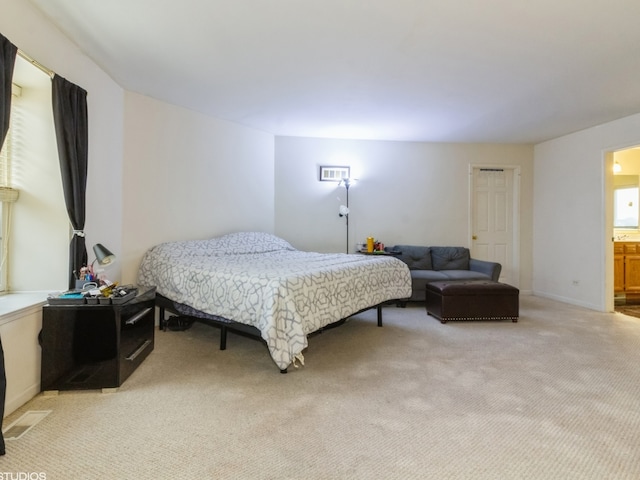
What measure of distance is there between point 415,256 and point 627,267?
3162mm

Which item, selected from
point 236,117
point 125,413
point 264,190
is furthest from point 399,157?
point 125,413

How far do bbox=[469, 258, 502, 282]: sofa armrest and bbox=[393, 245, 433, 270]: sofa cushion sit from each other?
65cm

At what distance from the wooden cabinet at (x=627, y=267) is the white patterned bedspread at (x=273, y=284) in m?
3.64

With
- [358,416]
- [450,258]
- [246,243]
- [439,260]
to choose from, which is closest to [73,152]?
[246,243]

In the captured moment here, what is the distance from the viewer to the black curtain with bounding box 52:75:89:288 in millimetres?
2279

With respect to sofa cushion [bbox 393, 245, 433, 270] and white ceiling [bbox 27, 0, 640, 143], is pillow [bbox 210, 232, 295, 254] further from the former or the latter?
sofa cushion [bbox 393, 245, 433, 270]

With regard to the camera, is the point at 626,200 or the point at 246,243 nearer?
the point at 246,243

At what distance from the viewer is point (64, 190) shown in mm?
2311

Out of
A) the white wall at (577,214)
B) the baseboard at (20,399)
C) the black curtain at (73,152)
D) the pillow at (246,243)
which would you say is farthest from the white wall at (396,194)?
the baseboard at (20,399)

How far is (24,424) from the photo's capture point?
5.87 feet

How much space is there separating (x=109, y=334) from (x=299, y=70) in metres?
2.64

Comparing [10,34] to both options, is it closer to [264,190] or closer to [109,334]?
[109,334]

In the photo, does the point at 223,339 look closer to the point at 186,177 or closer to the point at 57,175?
the point at 57,175

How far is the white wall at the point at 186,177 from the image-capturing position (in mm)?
3447
